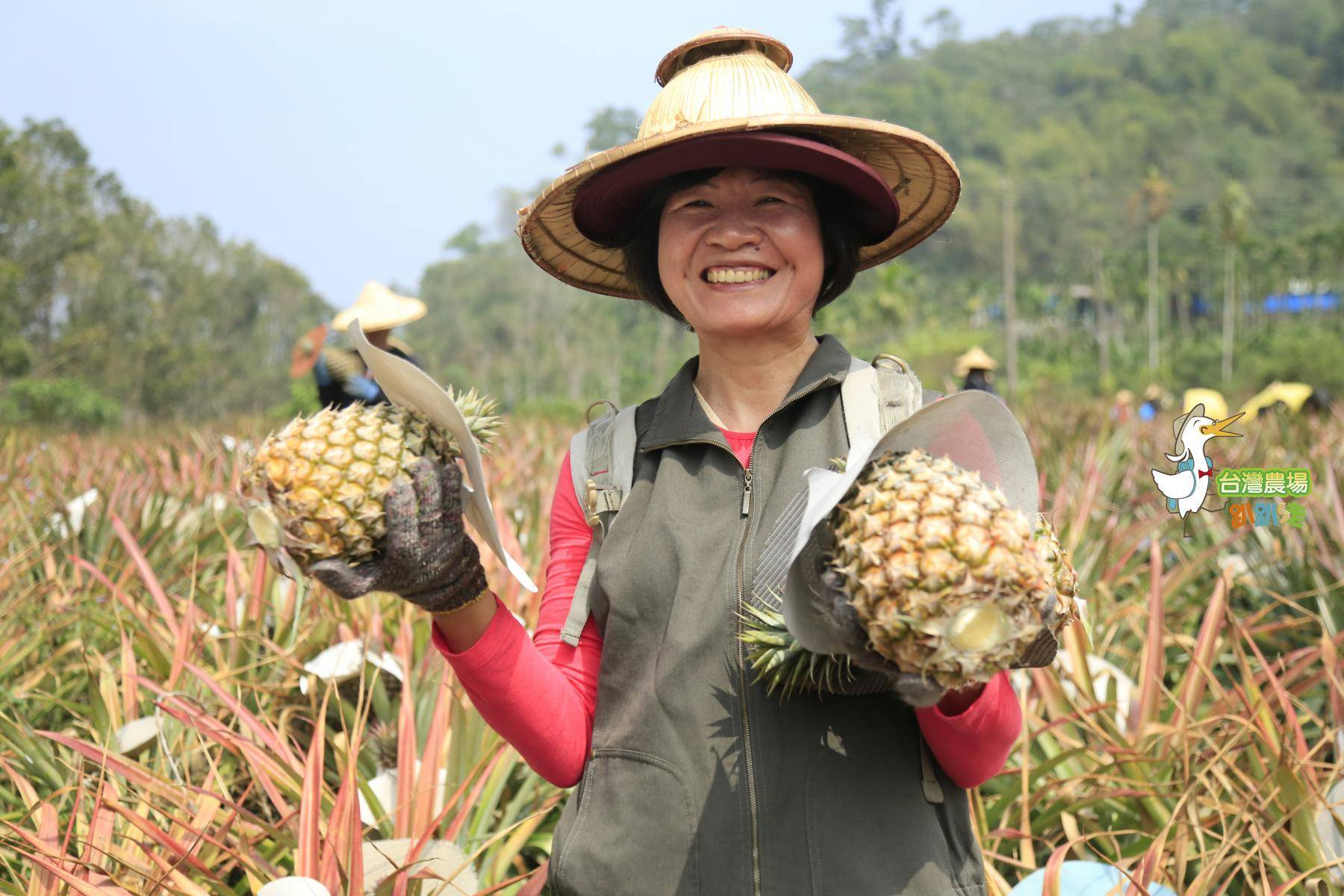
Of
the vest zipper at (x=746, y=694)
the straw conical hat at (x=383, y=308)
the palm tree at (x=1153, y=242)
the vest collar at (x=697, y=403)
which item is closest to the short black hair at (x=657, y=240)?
the vest collar at (x=697, y=403)

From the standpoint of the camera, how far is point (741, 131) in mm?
1542

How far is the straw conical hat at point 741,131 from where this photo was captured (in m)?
1.59

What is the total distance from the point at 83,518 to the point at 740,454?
12.2 ft

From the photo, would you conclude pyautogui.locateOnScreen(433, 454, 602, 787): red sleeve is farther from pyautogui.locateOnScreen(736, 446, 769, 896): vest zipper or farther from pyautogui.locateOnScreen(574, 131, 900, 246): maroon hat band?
pyautogui.locateOnScreen(574, 131, 900, 246): maroon hat band

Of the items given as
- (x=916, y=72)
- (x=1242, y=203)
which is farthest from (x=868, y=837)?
(x=916, y=72)

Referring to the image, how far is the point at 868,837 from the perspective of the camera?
1.42 m

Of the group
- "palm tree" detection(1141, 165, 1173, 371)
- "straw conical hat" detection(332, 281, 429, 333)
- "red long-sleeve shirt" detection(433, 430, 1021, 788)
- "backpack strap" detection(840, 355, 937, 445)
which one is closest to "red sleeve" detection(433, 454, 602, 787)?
"red long-sleeve shirt" detection(433, 430, 1021, 788)

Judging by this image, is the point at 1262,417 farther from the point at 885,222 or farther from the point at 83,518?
the point at 83,518

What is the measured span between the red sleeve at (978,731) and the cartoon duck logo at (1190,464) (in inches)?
34.6

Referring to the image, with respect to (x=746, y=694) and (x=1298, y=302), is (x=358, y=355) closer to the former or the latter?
(x=746, y=694)

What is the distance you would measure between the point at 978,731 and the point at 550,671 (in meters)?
0.63

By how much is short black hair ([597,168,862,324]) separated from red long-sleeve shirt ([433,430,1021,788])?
0.38 metres

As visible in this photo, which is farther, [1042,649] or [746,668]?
[746,668]

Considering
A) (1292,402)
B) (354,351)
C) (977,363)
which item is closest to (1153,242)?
(977,363)
